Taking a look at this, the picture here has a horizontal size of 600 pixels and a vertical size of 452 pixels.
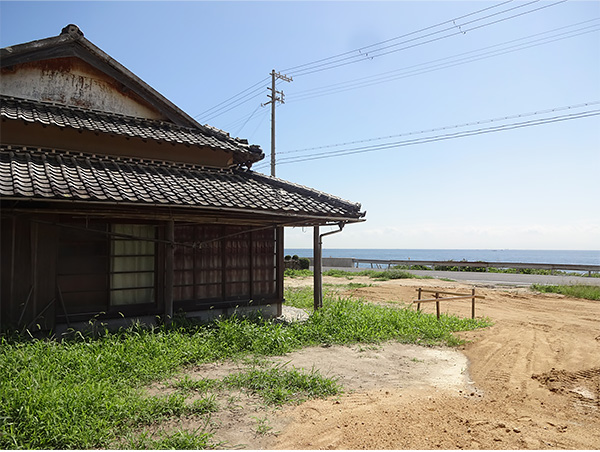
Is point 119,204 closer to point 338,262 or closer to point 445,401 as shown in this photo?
point 445,401

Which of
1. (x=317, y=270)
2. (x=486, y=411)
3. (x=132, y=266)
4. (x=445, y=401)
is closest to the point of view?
(x=486, y=411)

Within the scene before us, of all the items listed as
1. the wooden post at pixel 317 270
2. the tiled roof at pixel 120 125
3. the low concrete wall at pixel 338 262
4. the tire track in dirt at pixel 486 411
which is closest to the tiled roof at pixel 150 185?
the tiled roof at pixel 120 125

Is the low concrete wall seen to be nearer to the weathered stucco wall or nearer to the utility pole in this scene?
the utility pole

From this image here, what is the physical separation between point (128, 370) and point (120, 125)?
6255mm

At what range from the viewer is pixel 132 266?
9.02 m

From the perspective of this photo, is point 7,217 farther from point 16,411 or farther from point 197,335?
point 16,411

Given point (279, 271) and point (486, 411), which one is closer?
point (486, 411)

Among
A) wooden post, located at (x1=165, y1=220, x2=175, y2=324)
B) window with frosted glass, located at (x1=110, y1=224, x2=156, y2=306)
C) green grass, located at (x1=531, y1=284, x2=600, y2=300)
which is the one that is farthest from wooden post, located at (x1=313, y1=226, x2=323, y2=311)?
green grass, located at (x1=531, y1=284, x2=600, y2=300)

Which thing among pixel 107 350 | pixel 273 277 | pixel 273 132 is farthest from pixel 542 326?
pixel 273 132

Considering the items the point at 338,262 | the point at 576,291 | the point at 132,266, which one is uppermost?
the point at 132,266

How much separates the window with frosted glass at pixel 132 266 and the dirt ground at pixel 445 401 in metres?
3.45

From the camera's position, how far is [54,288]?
8.02m

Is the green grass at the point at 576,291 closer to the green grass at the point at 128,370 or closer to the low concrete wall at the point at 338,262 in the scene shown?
the green grass at the point at 128,370

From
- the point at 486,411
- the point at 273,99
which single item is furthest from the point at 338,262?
the point at 486,411
